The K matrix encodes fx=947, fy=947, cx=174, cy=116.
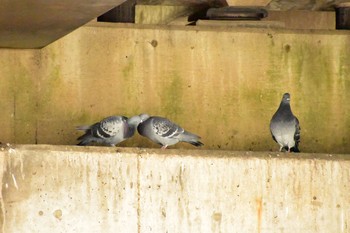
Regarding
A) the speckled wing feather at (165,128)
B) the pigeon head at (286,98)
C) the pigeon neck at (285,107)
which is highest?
the pigeon head at (286,98)

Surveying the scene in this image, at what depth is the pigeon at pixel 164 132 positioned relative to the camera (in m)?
9.00

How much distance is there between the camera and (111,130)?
8.96 metres

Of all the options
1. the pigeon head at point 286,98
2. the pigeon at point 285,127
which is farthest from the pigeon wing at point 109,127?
the pigeon head at point 286,98

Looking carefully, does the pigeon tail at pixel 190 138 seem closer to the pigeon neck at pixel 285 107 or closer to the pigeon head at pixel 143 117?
the pigeon head at pixel 143 117

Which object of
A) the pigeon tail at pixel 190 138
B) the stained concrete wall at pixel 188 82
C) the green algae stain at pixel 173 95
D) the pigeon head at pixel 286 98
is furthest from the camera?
the green algae stain at pixel 173 95

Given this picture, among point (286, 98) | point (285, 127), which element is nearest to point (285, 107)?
point (286, 98)

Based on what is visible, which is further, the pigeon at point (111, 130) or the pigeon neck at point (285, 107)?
the pigeon neck at point (285, 107)

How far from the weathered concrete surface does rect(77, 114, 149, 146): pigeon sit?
0.44 meters

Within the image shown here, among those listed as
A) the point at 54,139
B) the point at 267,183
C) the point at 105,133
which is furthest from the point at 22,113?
the point at 267,183

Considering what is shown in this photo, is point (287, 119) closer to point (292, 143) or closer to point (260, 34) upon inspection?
point (292, 143)

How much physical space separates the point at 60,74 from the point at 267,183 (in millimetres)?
2432

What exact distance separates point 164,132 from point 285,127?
1152 mm

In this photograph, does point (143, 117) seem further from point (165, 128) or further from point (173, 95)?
point (173, 95)

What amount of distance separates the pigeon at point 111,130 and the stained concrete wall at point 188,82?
1.32 feet
